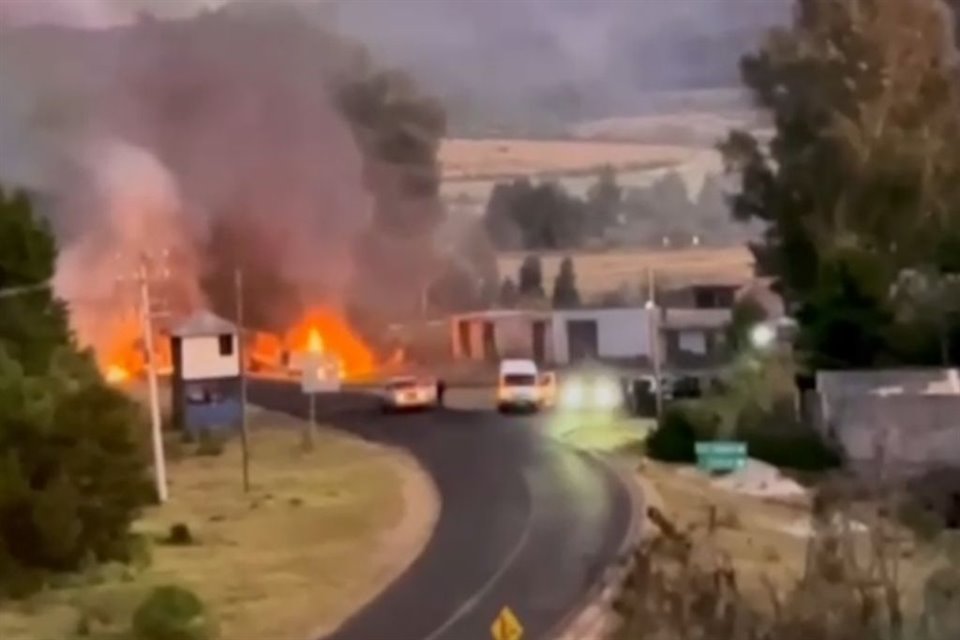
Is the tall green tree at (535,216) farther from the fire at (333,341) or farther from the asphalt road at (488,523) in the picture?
the asphalt road at (488,523)

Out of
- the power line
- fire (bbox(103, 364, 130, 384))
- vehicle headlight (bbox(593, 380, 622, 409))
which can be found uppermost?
the power line

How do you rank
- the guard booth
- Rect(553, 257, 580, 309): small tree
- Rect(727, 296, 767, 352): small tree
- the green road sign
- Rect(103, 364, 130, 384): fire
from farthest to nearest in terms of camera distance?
Rect(553, 257, 580, 309): small tree < Rect(727, 296, 767, 352): small tree < the green road sign < the guard booth < Rect(103, 364, 130, 384): fire

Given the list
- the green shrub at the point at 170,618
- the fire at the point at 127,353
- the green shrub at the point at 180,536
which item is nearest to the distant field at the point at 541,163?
the fire at the point at 127,353

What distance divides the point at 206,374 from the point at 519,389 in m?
0.92

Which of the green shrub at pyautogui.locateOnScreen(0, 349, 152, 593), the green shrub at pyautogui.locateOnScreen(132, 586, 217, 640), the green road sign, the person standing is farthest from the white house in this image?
the green shrub at pyautogui.locateOnScreen(132, 586, 217, 640)

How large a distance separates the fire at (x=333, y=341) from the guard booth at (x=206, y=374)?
0.33 metres

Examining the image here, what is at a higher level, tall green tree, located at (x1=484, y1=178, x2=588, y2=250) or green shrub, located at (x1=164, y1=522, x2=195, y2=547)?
tall green tree, located at (x1=484, y1=178, x2=588, y2=250)

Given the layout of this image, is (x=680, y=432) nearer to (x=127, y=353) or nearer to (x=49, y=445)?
(x=127, y=353)

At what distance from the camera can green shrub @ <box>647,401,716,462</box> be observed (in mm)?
5012

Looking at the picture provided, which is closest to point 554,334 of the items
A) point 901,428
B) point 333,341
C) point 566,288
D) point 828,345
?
point 566,288

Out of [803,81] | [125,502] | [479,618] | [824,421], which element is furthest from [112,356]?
[803,81]

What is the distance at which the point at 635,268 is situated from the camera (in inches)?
223

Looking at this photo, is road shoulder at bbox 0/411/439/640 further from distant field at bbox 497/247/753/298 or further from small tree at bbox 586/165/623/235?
small tree at bbox 586/165/623/235

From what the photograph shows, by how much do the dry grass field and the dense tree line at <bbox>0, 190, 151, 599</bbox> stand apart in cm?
153
